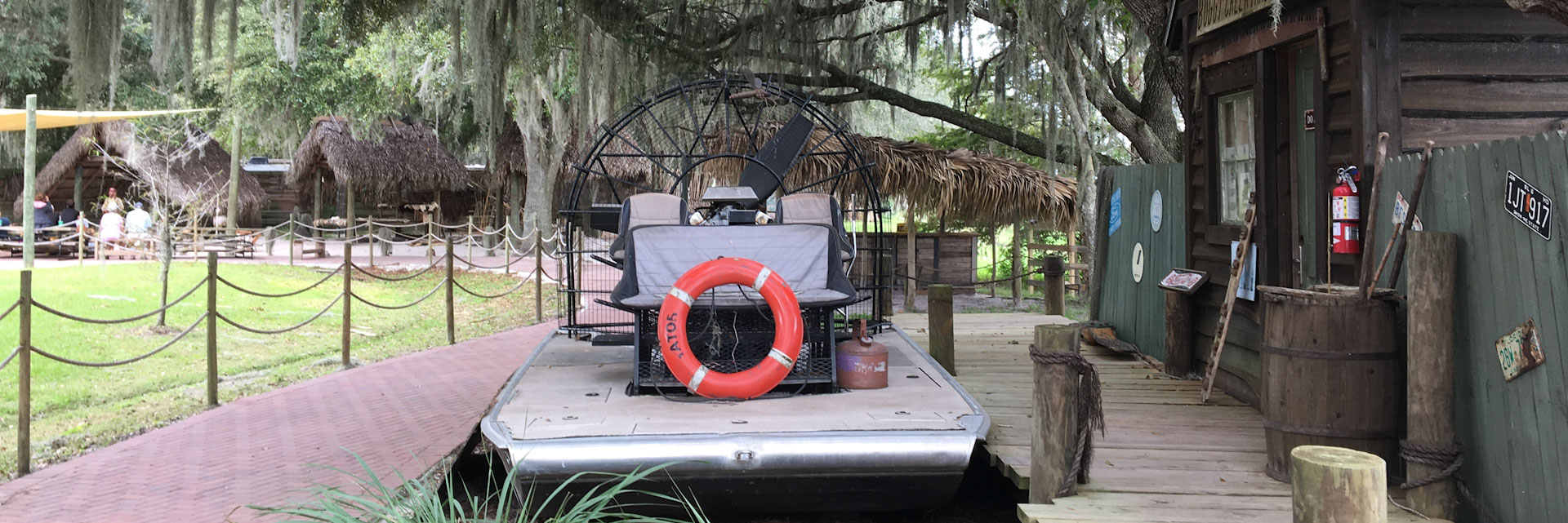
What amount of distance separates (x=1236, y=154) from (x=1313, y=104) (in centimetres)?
110

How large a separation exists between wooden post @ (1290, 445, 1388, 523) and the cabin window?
4.00 meters

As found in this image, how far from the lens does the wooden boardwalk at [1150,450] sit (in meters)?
4.31

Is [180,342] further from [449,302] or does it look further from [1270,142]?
[1270,142]

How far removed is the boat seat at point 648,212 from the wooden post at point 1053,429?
141 inches

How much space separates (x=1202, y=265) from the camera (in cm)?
746

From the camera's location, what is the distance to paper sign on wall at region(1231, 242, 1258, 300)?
21.2 feet

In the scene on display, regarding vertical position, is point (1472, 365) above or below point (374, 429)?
above

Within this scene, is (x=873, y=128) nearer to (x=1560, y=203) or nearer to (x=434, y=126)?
(x=434, y=126)

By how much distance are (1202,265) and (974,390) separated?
1.80 meters

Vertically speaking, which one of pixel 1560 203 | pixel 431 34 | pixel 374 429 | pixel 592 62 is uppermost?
pixel 431 34

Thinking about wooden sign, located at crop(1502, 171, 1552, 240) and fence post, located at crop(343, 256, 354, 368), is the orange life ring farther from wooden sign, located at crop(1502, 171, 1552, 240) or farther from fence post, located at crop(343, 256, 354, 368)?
fence post, located at crop(343, 256, 354, 368)

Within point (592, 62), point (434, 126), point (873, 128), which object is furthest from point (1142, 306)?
point (873, 128)

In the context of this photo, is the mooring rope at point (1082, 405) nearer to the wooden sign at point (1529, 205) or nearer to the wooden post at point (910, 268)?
the wooden sign at point (1529, 205)

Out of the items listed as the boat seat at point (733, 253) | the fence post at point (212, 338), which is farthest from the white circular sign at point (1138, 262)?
the fence post at point (212, 338)
